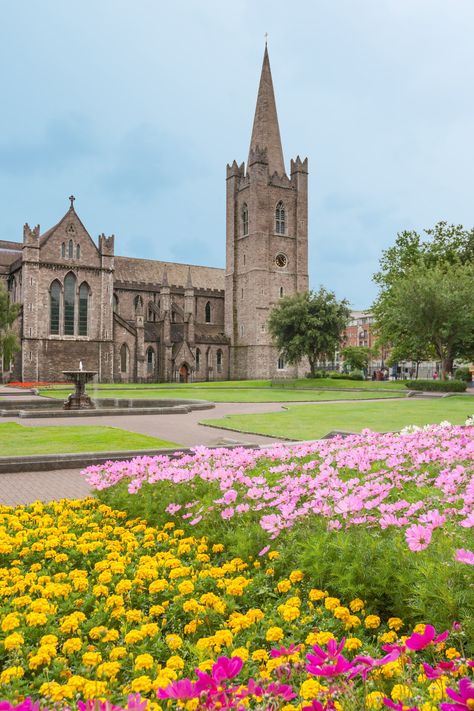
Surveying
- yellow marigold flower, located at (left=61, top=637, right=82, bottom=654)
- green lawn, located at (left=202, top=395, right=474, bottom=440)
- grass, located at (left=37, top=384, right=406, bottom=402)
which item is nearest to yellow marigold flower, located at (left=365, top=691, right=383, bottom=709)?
yellow marigold flower, located at (left=61, top=637, right=82, bottom=654)

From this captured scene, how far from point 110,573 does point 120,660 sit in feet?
4.43

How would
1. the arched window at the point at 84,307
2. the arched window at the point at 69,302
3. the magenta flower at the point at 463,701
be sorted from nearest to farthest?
the magenta flower at the point at 463,701 → the arched window at the point at 69,302 → the arched window at the point at 84,307

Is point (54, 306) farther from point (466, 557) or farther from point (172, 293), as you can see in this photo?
point (466, 557)

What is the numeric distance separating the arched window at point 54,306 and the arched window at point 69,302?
744 mm

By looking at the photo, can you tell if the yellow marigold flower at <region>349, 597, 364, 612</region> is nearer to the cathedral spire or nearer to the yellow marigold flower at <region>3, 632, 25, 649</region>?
the yellow marigold flower at <region>3, 632, 25, 649</region>

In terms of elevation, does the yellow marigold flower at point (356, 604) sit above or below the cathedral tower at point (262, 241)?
below

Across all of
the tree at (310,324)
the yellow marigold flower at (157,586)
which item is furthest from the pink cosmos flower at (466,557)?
the tree at (310,324)

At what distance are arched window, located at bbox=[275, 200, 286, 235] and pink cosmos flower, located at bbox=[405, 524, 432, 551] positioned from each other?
2891 inches

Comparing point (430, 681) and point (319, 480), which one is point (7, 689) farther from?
point (319, 480)

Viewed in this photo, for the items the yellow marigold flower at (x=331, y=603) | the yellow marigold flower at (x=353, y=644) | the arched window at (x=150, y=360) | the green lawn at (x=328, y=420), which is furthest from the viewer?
the arched window at (x=150, y=360)

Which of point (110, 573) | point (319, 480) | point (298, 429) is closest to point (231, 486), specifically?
point (319, 480)

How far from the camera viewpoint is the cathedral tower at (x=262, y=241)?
72562 mm

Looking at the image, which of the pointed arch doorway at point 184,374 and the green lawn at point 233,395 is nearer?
the green lawn at point 233,395

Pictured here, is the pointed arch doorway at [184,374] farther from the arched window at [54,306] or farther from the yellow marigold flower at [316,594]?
the yellow marigold flower at [316,594]
